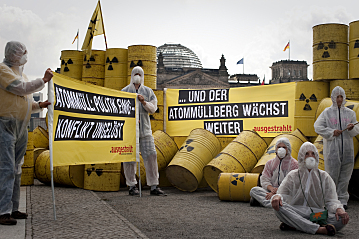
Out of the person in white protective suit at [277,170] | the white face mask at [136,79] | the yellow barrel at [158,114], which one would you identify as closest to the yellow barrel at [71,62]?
the yellow barrel at [158,114]

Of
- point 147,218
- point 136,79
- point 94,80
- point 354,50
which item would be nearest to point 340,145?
point 354,50

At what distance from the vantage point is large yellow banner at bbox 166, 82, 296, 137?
30.7 ft

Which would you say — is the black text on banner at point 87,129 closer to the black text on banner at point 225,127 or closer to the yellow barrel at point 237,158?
the yellow barrel at point 237,158

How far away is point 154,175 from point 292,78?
66.0m

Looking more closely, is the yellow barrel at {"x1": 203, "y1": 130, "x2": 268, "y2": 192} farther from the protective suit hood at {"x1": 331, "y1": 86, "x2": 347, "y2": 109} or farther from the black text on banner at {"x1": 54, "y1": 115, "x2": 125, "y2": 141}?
the protective suit hood at {"x1": 331, "y1": 86, "x2": 347, "y2": 109}

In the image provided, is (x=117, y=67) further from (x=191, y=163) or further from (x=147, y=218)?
(x=147, y=218)

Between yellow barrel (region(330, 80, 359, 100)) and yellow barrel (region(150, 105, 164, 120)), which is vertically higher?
yellow barrel (region(330, 80, 359, 100))

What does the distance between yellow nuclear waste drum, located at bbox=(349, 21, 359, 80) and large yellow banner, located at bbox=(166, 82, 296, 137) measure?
1435 millimetres

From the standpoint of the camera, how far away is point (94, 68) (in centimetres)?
1086

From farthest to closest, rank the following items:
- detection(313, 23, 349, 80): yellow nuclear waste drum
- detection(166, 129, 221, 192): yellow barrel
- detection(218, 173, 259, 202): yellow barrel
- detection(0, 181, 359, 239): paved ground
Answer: detection(313, 23, 349, 80): yellow nuclear waste drum, detection(166, 129, 221, 192): yellow barrel, detection(218, 173, 259, 202): yellow barrel, detection(0, 181, 359, 239): paved ground

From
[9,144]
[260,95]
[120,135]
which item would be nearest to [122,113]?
[120,135]

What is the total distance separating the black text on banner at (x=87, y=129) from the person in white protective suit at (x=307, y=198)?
9.52ft

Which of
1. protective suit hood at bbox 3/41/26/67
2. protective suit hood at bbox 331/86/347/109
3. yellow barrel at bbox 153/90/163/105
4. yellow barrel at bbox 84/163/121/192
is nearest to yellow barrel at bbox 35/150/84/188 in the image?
yellow barrel at bbox 84/163/121/192

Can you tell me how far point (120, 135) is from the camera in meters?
6.84
